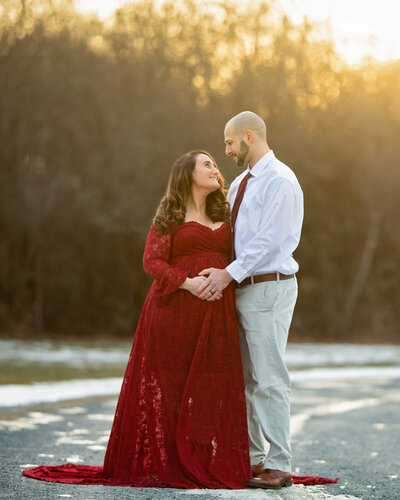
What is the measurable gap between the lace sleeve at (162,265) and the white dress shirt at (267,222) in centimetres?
34

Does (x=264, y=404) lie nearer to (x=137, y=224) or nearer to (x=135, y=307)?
(x=137, y=224)

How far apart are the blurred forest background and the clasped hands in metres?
21.6

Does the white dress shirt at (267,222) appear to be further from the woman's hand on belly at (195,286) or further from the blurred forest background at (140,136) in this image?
the blurred forest background at (140,136)

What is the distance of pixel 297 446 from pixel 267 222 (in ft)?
10.8

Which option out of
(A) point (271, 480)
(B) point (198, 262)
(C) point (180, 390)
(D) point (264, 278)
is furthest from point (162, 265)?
(A) point (271, 480)

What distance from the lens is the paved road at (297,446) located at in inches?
203

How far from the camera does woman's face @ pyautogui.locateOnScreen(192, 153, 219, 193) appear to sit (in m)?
5.88

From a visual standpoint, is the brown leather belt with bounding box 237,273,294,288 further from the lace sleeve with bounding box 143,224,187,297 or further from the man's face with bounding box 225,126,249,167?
the man's face with bounding box 225,126,249,167

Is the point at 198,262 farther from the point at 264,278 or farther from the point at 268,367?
the point at 268,367

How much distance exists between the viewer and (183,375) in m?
5.62

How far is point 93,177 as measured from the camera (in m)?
28.3

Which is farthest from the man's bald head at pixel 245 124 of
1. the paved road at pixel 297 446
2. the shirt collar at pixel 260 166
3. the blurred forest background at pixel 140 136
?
the blurred forest background at pixel 140 136

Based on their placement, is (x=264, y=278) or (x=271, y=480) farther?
(x=264, y=278)

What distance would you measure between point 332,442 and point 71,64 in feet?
69.7
